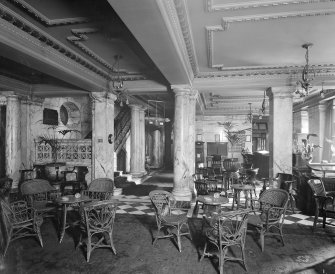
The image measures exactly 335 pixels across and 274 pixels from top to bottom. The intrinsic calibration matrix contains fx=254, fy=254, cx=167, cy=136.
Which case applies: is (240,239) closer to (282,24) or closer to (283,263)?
(283,263)

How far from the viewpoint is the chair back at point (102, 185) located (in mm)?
5988

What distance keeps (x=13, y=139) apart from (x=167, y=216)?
6509 millimetres

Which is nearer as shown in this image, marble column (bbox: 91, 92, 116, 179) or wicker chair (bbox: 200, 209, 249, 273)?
wicker chair (bbox: 200, 209, 249, 273)

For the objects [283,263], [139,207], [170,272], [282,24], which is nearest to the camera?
[170,272]

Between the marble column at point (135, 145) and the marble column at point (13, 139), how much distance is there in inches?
178

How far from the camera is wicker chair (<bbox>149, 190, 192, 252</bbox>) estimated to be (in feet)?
14.5

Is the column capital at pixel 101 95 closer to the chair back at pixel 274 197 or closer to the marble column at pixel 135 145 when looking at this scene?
the marble column at pixel 135 145

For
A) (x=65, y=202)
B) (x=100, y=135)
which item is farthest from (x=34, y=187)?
(x=100, y=135)

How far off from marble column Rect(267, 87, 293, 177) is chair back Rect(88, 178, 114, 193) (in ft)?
15.6

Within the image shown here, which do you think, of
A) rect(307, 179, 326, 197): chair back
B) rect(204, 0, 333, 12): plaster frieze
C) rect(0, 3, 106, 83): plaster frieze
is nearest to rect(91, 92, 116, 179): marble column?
Result: rect(0, 3, 106, 83): plaster frieze

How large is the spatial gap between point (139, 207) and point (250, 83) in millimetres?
4862

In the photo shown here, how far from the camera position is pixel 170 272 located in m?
3.63

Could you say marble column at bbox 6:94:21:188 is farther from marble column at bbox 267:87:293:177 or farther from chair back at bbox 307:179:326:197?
chair back at bbox 307:179:326:197

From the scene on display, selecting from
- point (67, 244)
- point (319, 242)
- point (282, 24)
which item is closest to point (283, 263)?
point (319, 242)
